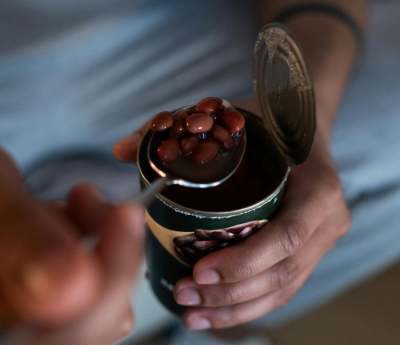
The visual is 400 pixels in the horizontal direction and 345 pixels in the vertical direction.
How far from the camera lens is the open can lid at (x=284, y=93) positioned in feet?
1.49

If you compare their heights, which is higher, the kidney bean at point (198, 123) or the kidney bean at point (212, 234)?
the kidney bean at point (198, 123)

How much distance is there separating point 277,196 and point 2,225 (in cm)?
24

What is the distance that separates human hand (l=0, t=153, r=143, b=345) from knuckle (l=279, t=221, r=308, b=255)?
234 mm

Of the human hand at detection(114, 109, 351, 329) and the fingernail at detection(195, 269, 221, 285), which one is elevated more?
the fingernail at detection(195, 269, 221, 285)

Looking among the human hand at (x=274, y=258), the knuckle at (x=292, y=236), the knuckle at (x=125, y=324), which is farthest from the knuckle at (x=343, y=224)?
the knuckle at (x=125, y=324)

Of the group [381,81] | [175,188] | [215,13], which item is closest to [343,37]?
[381,81]

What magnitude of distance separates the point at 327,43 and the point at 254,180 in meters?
0.37

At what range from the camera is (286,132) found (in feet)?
1.61

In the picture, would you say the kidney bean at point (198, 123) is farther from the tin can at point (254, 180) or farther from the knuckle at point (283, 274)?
the knuckle at point (283, 274)

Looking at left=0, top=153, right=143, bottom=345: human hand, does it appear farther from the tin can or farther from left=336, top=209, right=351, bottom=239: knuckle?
left=336, top=209, right=351, bottom=239: knuckle

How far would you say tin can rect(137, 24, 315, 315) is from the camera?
0.43 m

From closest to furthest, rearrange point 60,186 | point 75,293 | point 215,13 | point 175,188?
point 75,293, point 175,188, point 60,186, point 215,13

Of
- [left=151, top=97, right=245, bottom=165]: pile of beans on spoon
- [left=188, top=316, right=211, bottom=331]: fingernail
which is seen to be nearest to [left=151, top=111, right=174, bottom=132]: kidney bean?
[left=151, top=97, right=245, bottom=165]: pile of beans on spoon

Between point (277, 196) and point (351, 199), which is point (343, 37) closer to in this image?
point (351, 199)
